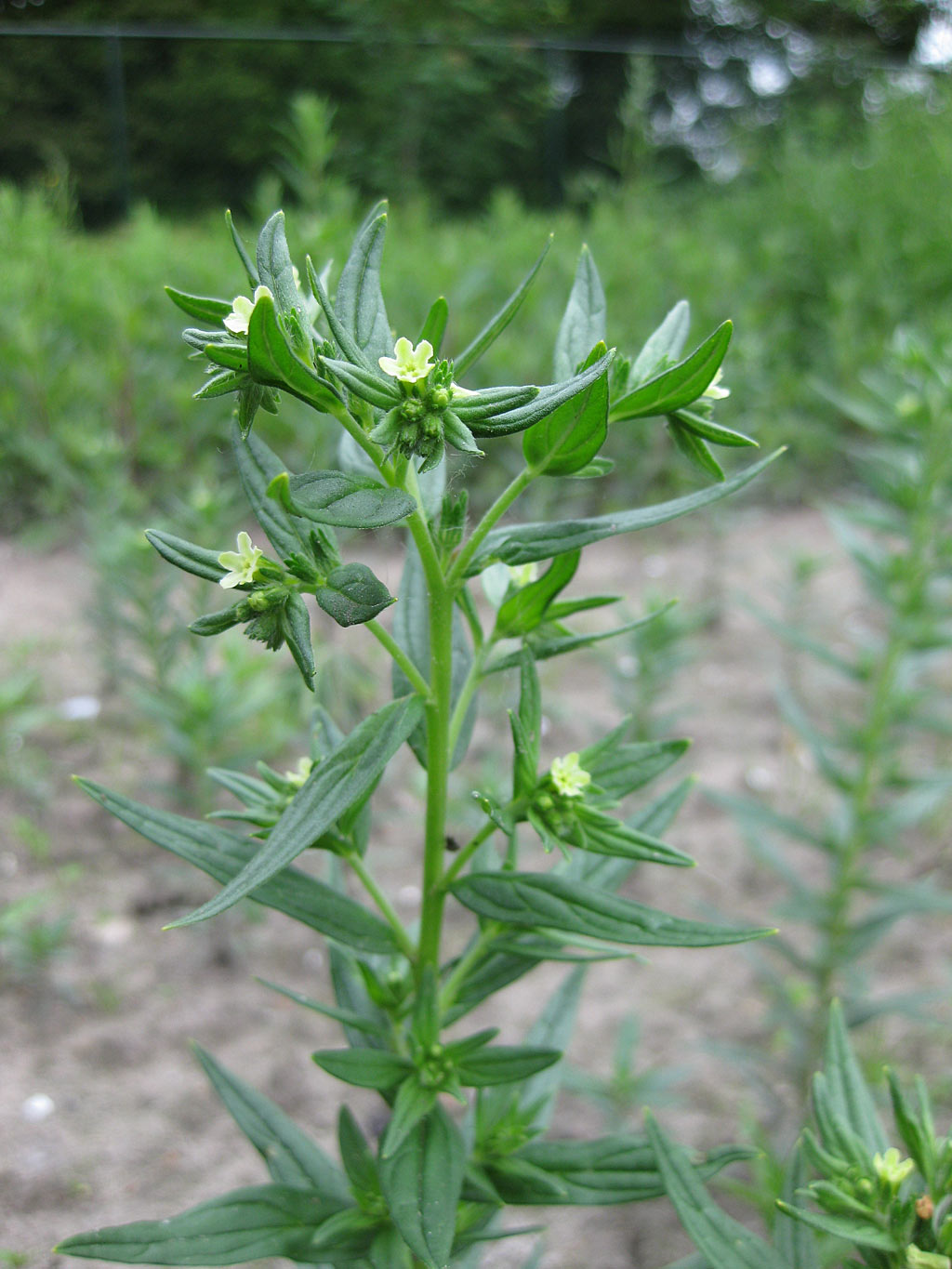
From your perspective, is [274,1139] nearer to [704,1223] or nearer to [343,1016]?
[343,1016]

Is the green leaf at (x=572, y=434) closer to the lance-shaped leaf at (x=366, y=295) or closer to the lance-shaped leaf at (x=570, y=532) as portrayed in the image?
the lance-shaped leaf at (x=570, y=532)

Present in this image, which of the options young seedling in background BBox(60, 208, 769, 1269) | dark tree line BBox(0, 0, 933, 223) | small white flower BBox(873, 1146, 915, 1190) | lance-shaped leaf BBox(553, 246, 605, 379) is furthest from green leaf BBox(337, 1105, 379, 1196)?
dark tree line BBox(0, 0, 933, 223)

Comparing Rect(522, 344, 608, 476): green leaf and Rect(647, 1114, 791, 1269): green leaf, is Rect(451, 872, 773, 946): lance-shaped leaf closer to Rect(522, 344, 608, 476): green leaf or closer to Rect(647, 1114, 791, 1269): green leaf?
Rect(647, 1114, 791, 1269): green leaf

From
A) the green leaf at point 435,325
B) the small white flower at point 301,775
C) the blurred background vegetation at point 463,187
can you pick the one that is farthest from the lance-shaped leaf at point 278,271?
the blurred background vegetation at point 463,187

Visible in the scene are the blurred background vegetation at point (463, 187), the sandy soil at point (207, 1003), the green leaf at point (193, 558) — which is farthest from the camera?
the blurred background vegetation at point (463, 187)

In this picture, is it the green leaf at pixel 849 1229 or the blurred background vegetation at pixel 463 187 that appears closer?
the green leaf at pixel 849 1229

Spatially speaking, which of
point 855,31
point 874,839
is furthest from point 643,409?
point 855,31

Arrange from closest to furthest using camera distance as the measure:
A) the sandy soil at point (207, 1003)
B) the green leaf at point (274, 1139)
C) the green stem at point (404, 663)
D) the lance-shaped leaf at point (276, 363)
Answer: the lance-shaped leaf at point (276, 363) → the green stem at point (404, 663) → the green leaf at point (274, 1139) → the sandy soil at point (207, 1003)
